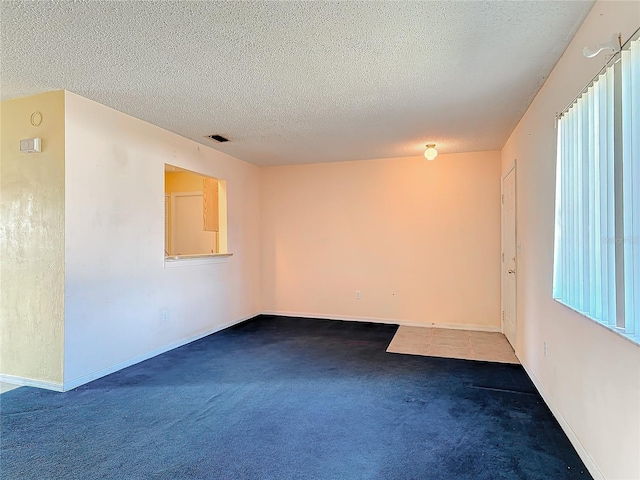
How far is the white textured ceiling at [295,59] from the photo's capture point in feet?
6.32

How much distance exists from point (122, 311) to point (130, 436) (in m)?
1.52

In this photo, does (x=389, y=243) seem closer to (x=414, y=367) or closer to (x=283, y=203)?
(x=283, y=203)

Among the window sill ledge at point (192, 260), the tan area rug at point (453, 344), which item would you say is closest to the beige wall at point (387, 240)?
the tan area rug at point (453, 344)

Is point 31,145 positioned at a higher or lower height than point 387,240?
higher

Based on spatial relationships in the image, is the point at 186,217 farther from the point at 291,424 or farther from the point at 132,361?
the point at 291,424

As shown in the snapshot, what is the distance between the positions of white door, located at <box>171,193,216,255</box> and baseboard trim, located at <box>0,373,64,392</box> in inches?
143

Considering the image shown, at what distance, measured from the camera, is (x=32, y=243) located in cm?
306

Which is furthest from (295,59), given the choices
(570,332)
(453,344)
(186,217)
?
(186,217)

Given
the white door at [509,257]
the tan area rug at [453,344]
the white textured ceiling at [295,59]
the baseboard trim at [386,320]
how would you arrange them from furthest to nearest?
the baseboard trim at [386,320]
the white door at [509,257]
the tan area rug at [453,344]
the white textured ceiling at [295,59]

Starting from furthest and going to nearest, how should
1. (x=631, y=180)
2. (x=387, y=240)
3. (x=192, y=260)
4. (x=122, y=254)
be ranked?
(x=387, y=240), (x=192, y=260), (x=122, y=254), (x=631, y=180)

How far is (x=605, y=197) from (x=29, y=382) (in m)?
4.30

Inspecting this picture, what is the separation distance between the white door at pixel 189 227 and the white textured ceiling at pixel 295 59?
282 centimetres

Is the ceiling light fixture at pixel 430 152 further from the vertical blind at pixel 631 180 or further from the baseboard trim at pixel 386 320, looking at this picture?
the vertical blind at pixel 631 180

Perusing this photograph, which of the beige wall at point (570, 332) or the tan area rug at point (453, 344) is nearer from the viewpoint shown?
the beige wall at point (570, 332)
